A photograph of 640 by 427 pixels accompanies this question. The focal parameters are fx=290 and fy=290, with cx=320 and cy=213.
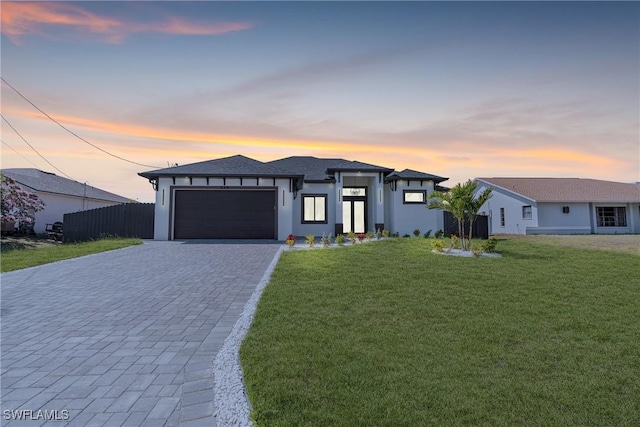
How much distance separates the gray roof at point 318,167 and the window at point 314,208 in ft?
3.58

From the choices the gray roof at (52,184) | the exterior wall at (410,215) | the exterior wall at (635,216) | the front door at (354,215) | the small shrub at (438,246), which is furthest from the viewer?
the exterior wall at (635,216)

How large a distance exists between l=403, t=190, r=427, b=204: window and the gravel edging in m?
16.2

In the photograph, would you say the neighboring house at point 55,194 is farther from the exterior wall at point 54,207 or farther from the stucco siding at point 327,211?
the stucco siding at point 327,211

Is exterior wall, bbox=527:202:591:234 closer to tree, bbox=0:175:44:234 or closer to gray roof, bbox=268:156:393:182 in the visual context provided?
gray roof, bbox=268:156:393:182

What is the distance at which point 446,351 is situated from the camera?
3.53 metres

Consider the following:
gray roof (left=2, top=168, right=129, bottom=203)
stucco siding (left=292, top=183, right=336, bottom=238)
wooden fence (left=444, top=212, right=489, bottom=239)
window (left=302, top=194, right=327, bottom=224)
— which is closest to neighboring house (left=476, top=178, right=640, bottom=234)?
wooden fence (left=444, top=212, right=489, bottom=239)

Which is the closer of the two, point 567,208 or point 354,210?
point 354,210

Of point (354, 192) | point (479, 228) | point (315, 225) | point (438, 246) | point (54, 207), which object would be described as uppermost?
point (354, 192)

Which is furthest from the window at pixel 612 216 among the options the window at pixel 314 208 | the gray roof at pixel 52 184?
the gray roof at pixel 52 184

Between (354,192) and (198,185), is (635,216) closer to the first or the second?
(354,192)

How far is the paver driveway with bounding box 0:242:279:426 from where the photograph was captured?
2610 millimetres

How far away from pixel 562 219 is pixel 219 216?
26.6 meters

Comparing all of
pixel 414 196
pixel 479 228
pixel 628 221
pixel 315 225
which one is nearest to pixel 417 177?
pixel 414 196

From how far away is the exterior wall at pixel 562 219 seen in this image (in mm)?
23328
